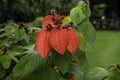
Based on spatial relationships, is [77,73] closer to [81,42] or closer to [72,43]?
[81,42]

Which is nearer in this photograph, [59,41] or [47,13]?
[59,41]

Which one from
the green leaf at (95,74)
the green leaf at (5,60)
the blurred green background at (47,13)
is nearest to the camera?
the green leaf at (95,74)

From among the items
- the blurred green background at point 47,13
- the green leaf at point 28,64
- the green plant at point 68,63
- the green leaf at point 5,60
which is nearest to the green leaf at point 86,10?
the green plant at point 68,63

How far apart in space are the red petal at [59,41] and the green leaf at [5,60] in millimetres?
497

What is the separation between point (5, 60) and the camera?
1.84m

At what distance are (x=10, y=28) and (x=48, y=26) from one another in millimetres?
904

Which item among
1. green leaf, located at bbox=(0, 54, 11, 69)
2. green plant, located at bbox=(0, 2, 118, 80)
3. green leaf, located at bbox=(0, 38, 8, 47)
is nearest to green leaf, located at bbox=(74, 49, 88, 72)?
green plant, located at bbox=(0, 2, 118, 80)

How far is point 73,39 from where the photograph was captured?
4.54 ft

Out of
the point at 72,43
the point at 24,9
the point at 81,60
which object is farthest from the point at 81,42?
the point at 24,9

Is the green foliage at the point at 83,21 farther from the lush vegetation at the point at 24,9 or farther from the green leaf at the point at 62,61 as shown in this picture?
the lush vegetation at the point at 24,9

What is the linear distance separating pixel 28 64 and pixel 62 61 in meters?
0.13

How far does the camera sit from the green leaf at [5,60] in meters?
1.82

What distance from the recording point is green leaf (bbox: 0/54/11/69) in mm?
1817

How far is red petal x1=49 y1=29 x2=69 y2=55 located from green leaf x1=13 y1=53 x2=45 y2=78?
0.13m
